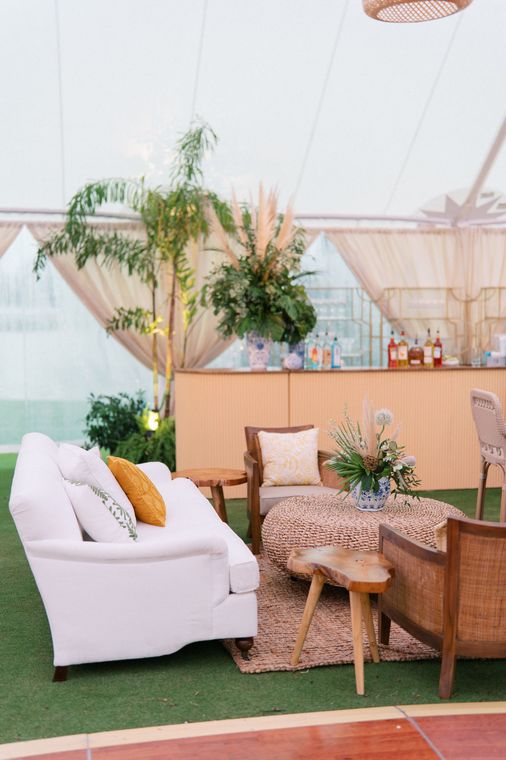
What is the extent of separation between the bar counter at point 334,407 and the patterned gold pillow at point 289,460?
135 centimetres

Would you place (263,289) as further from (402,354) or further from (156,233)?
(156,233)

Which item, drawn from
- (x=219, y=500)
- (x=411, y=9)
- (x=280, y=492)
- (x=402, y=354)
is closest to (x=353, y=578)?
(x=280, y=492)

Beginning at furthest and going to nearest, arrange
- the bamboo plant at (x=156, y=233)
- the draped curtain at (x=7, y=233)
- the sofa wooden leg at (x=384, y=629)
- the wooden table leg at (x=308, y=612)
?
the draped curtain at (x=7, y=233)
the bamboo plant at (x=156, y=233)
the sofa wooden leg at (x=384, y=629)
the wooden table leg at (x=308, y=612)

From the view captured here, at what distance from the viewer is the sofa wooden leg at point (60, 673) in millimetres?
3633

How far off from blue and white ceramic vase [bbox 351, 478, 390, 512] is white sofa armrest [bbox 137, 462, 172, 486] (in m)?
1.41

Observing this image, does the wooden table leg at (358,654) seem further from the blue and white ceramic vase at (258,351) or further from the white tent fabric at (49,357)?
the white tent fabric at (49,357)

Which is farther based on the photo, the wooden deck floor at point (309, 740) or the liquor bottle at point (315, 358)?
the liquor bottle at point (315, 358)

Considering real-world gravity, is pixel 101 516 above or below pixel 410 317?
below

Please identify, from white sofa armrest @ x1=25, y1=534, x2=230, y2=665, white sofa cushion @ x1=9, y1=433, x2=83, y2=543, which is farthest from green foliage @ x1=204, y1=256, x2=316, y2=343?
white sofa armrest @ x1=25, y1=534, x2=230, y2=665

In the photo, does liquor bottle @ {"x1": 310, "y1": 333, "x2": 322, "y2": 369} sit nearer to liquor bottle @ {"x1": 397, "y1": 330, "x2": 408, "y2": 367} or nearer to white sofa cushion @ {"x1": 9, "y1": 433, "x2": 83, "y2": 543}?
liquor bottle @ {"x1": 397, "y1": 330, "x2": 408, "y2": 367}

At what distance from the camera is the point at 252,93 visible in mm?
8328

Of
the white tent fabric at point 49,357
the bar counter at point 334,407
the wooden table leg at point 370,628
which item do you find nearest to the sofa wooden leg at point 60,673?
the wooden table leg at point 370,628

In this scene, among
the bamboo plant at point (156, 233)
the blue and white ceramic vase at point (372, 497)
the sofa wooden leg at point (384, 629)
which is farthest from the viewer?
the bamboo plant at point (156, 233)

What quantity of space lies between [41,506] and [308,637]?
1348mm
